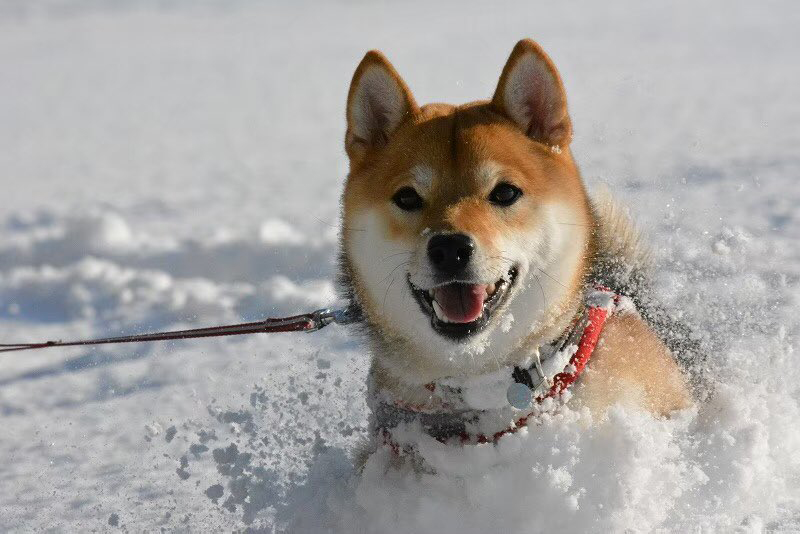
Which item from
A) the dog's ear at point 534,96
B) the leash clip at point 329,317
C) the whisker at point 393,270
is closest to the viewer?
the whisker at point 393,270

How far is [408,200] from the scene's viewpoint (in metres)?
2.24

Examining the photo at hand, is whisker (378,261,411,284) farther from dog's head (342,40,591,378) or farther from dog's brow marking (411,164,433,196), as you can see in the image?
dog's brow marking (411,164,433,196)

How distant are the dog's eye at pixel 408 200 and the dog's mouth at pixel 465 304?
252 millimetres

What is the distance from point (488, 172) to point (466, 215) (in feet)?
0.53

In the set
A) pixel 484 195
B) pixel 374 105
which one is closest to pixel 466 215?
pixel 484 195

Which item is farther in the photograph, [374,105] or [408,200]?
[374,105]

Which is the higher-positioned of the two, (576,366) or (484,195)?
(484,195)

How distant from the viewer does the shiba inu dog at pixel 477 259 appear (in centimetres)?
209

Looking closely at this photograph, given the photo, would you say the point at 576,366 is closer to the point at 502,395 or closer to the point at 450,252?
the point at 502,395

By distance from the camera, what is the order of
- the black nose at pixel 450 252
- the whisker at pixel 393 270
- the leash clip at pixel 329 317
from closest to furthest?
the black nose at pixel 450 252, the whisker at pixel 393 270, the leash clip at pixel 329 317

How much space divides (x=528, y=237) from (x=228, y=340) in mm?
2323

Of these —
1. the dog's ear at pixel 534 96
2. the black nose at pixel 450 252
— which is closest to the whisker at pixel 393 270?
the black nose at pixel 450 252

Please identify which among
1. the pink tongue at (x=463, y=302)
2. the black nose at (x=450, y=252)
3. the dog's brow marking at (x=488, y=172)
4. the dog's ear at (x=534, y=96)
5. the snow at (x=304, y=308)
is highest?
the dog's ear at (x=534, y=96)

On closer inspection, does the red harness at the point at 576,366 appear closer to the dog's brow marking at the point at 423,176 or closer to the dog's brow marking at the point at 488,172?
the dog's brow marking at the point at 488,172
